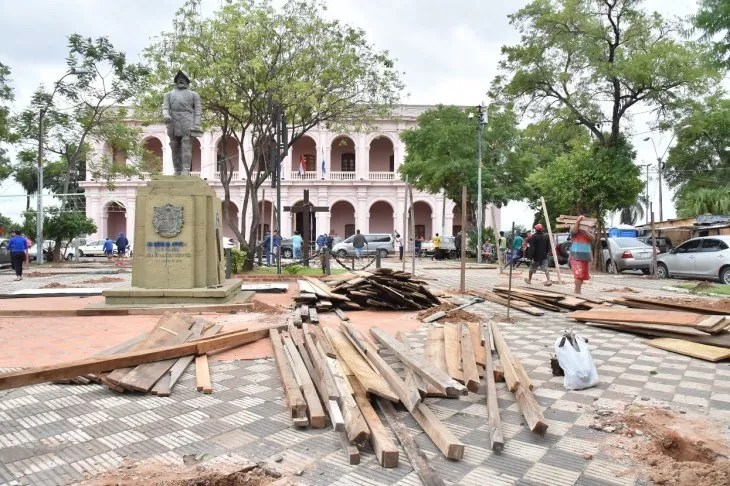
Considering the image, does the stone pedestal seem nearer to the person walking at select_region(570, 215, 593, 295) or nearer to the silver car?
the person walking at select_region(570, 215, 593, 295)

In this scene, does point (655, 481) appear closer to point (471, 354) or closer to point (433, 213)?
point (471, 354)

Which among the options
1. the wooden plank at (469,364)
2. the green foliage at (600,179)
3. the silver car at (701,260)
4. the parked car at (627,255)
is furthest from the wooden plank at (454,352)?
the green foliage at (600,179)

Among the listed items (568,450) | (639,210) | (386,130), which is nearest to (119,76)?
(386,130)

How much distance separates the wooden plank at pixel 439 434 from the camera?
2809 mm

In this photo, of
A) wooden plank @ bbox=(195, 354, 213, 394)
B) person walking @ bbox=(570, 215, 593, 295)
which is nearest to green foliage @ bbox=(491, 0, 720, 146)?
person walking @ bbox=(570, 215, 593, 295)

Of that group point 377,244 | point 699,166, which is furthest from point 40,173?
point 699,166

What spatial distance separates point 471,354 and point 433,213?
34199 millimetres

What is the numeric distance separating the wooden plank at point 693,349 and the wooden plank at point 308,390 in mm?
4179

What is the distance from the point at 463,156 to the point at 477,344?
2365 cm

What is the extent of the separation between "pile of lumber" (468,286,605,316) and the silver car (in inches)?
294

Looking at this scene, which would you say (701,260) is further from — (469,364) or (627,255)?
(469,364)

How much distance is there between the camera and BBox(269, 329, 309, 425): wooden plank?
132 inches

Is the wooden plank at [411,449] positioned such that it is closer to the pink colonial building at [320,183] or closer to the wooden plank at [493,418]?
Result: the wooden plank at [493,418]

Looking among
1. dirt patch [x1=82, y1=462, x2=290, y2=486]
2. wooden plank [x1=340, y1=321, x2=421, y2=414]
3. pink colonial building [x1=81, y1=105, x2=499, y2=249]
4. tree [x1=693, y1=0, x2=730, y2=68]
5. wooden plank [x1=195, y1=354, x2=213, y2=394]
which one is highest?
pink colonial building [x1=81, y1=105, x2=499, y2=249]
